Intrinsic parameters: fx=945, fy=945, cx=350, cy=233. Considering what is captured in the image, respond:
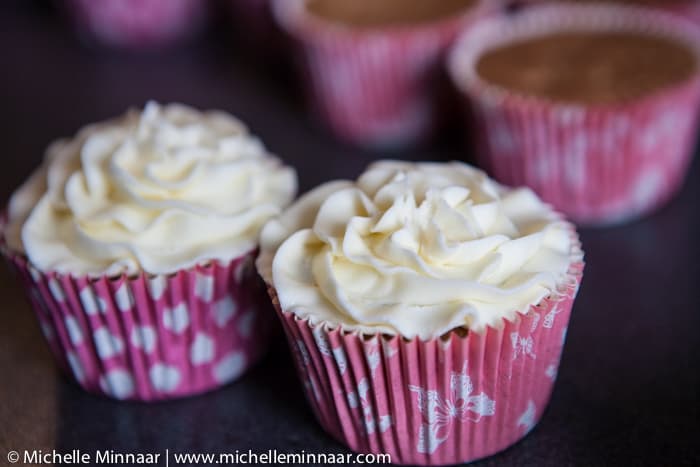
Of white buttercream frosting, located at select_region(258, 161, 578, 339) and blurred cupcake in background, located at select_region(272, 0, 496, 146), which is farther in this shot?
blurred cupcake in background, located at select_region(272, 0, 496, 146)

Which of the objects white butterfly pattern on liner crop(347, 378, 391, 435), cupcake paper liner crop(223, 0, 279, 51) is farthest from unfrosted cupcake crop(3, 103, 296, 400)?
cupcake paper liner crop(223, 0, 279, 51)

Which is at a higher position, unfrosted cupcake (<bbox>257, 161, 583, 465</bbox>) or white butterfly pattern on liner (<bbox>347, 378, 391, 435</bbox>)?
unfrosted cupcake (<bbox>257, 161, 583, 465</bbox>)

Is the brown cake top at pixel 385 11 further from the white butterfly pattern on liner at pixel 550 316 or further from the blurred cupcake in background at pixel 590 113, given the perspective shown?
the white butterfly pattern on liner at pixel 550 316

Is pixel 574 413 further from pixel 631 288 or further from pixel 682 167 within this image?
pixel 682 167

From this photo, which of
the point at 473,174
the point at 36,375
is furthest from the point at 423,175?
the point at 36,375

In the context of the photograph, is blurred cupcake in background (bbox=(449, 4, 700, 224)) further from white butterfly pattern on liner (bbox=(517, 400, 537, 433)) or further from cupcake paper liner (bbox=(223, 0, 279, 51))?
cupcake paper liner (bbox=(223, 0, 279, 51))

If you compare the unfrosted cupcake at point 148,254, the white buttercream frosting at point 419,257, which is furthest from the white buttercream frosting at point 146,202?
the white buttercream frosting at point 419,257

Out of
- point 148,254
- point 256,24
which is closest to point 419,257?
point 148,254
